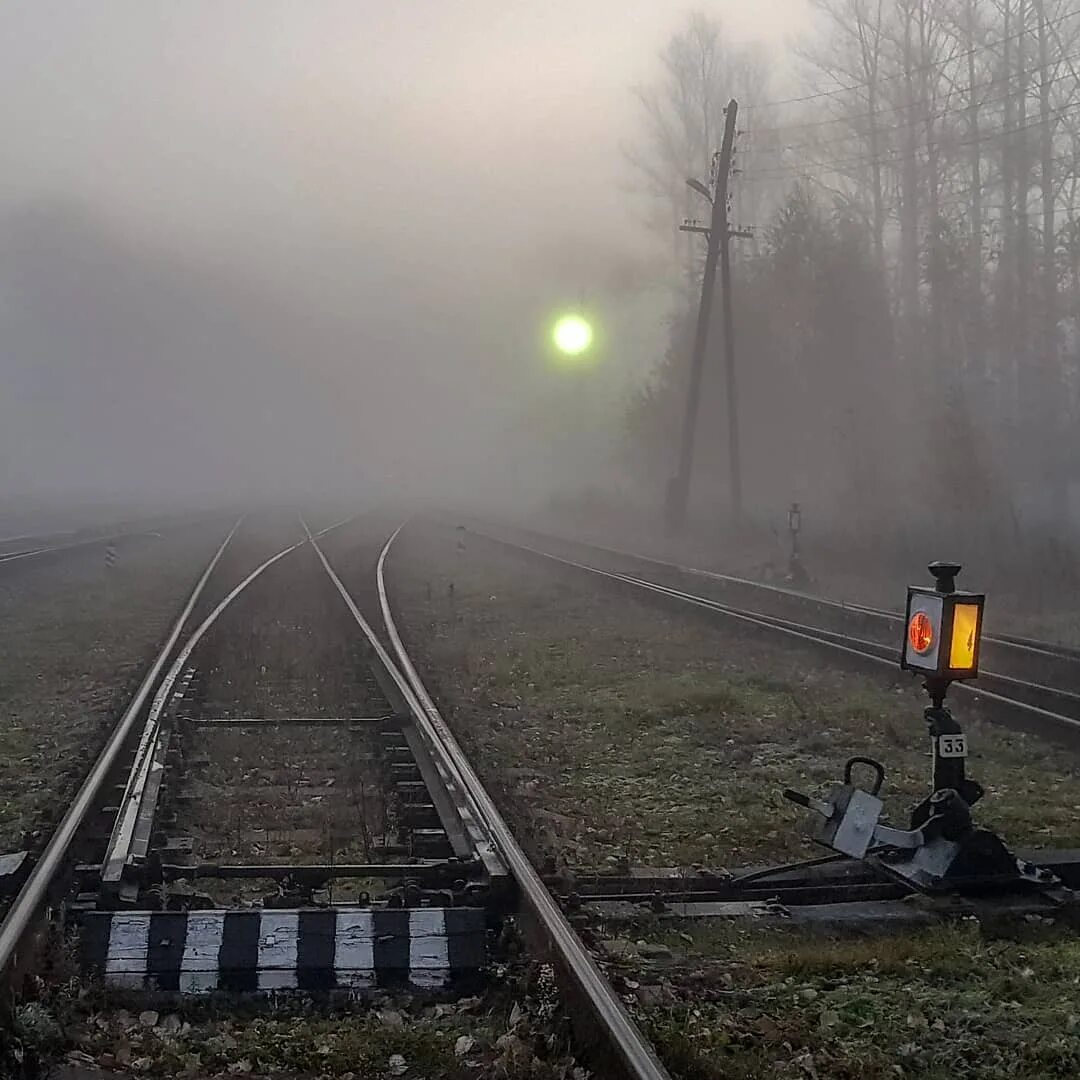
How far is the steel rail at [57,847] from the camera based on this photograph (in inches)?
175

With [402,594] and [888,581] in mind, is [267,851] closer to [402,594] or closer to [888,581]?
[402,594]

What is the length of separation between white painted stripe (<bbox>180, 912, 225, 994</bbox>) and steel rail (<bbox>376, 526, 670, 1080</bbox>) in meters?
1.24

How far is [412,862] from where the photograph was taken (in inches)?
227

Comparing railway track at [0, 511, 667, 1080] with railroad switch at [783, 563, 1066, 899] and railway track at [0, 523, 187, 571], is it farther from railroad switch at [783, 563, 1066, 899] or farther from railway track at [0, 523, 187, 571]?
railway track at [0, 523, 187, 571]

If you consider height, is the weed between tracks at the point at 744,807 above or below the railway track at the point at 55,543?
above

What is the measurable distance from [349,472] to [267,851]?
16946cm

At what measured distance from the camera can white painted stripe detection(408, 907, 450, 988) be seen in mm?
4418

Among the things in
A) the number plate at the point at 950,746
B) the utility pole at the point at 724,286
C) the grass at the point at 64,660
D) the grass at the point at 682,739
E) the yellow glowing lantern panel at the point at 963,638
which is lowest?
the grass at the point at 64,660

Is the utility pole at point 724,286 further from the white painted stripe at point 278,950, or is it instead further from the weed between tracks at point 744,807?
the white painted stripe at point 278,950

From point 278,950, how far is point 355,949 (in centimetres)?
29

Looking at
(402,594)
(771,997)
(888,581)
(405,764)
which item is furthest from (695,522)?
(771,997)

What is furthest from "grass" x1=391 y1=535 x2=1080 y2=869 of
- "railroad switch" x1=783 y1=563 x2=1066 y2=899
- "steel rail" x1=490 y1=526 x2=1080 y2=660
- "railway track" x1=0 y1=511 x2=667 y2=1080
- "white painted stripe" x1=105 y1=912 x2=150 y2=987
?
"white painted stripe" x1=105 y1=912 x2=150 y2=987

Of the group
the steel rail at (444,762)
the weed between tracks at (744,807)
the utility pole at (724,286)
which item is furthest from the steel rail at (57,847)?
the utility pole at (724,286)

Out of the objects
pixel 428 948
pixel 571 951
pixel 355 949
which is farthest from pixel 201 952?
pixel 571 951
